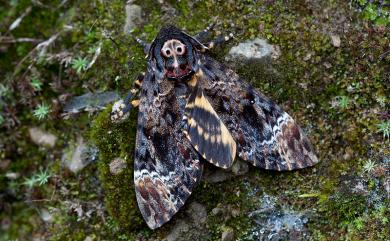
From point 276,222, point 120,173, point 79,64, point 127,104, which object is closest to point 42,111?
point 79,64

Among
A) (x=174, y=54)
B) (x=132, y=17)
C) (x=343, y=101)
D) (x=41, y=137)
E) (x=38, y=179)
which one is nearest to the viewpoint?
(x=174, y=54)

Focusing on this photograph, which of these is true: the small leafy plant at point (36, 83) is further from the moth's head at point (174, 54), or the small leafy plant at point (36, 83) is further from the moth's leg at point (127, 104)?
the moth's head at point (174, 54)

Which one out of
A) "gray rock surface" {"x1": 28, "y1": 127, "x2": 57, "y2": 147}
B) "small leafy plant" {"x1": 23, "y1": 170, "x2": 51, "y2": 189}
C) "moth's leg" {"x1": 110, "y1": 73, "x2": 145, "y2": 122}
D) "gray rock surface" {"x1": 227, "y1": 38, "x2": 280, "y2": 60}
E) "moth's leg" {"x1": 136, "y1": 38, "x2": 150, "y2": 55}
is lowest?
"small leafy plant" {"x1": 23, "y1": 170, "x2": 51, "y2": 189}

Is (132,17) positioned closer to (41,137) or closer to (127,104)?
(127,104)

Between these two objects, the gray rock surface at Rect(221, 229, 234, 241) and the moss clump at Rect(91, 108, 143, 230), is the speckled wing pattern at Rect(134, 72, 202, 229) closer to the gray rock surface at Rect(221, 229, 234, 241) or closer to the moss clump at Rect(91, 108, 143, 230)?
the moss clump at Rect(91, 108, 143, 230)

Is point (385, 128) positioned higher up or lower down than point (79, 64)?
higher up

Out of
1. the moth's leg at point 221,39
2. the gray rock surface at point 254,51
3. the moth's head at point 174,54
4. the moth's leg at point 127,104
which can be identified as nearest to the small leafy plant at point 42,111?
the moth's leg at point 127,104

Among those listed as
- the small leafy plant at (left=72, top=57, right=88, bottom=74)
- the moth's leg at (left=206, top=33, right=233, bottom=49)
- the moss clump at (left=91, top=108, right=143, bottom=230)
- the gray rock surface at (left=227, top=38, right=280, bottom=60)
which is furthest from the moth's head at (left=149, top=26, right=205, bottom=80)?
the small leafy plant at (left=72, top=57, right=88, bottom=74)
